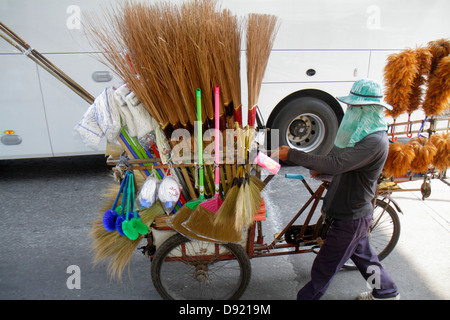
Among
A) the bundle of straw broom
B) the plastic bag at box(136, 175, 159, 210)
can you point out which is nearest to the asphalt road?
the plastic bag at box(136, 175, 159, 210)

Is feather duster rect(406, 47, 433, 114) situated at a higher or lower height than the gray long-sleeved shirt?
higher

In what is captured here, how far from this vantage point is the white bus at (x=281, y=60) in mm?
3568

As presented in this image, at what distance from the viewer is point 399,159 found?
80.2 inches

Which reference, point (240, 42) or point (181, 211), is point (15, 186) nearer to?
point (181, 211)

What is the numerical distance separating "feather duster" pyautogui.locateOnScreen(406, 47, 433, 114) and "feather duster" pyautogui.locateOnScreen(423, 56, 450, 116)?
0.17 ft

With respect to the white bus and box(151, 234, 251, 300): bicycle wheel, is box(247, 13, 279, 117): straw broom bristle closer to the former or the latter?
box(151, 234, 251, 300): bicycle wheel

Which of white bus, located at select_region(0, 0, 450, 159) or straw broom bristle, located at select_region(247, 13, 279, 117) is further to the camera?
white bus, located at select_region(0, 0, 450, 159)

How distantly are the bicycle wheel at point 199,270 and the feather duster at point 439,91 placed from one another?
65.6 inches

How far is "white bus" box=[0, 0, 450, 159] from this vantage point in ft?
11.7

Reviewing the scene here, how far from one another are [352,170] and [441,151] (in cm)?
89

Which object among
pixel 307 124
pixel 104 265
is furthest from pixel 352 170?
pixel 307 124

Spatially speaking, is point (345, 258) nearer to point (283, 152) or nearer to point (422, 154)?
point (283, 152)

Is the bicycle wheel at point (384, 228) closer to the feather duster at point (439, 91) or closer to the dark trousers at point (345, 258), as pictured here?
the dark trousers at point (345, 258)

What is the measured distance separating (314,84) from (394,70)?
2060 mm
